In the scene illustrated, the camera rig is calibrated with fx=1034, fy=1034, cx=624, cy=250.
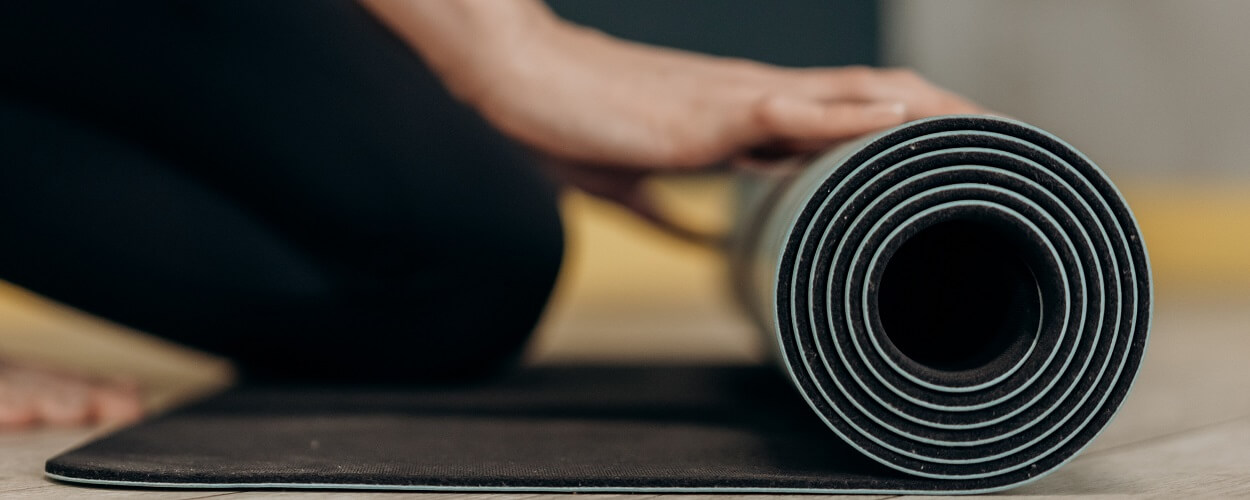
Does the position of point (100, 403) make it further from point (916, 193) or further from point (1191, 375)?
point (1191, 375)

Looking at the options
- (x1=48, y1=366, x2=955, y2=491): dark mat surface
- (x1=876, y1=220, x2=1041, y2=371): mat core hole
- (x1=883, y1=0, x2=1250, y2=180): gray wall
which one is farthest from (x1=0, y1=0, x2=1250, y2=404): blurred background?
(x1=876, y1=220, x2=1041, y2=371): mat core hole

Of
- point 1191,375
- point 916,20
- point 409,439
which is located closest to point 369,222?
point 409,439

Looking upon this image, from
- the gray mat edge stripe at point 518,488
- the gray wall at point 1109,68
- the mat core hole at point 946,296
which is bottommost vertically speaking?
the gray mat edge stripe at point 518,488

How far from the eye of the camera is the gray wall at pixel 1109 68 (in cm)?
A: 336

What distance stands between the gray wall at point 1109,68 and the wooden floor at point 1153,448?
1925mm

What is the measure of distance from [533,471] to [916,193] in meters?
0.35

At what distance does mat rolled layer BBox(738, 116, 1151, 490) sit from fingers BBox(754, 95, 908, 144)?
0.16m

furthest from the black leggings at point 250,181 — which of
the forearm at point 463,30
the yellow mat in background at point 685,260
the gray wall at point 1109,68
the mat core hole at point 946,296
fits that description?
the gray wall at point 1109,68

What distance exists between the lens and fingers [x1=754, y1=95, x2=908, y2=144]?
894 millimetres

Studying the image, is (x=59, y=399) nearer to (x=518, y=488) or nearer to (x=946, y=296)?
(x=518, y=488)

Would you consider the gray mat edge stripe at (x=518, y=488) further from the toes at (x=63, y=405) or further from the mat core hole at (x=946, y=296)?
the toes at (x=63, y=405)

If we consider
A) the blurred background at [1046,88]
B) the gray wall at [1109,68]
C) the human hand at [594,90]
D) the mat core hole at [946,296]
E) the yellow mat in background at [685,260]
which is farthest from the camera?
the gray wall at [1109,68]

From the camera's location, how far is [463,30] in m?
1.11

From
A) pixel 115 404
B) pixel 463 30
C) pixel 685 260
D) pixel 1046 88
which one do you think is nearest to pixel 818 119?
pixel 463 30
